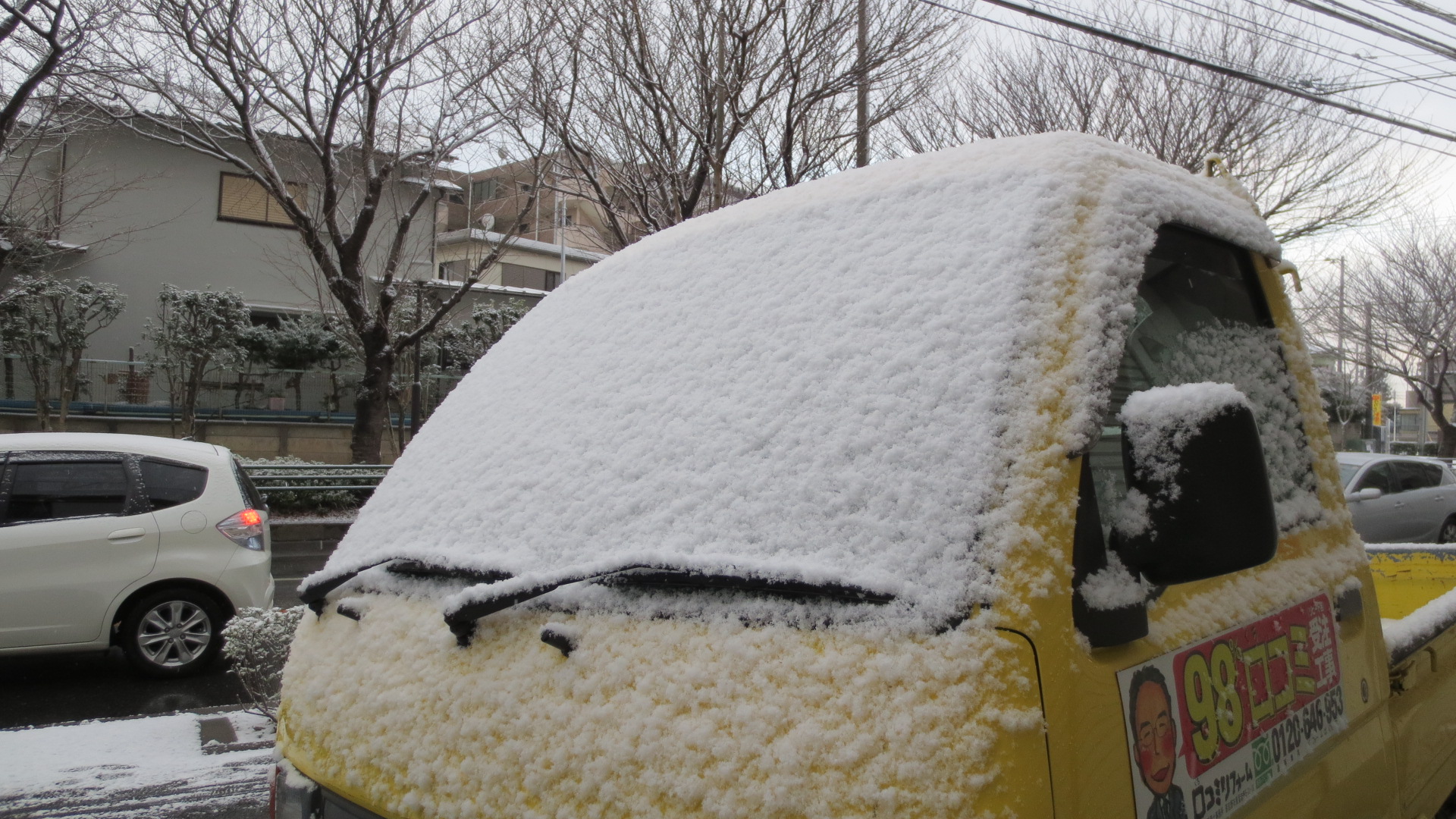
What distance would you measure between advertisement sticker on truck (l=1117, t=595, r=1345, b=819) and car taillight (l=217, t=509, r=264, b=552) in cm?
666

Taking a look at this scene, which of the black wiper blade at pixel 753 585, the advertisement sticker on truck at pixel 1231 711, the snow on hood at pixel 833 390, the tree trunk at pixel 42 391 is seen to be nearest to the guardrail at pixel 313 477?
the tree trunk at pixel 42 391

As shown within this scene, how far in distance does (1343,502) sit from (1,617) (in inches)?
273

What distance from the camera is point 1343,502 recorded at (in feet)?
7.18

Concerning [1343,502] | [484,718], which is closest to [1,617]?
[484,718]

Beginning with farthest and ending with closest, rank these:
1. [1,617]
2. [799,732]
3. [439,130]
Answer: [439,130] → [1,617] → [799,732]

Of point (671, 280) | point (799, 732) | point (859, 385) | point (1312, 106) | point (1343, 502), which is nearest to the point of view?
point (799, 732)

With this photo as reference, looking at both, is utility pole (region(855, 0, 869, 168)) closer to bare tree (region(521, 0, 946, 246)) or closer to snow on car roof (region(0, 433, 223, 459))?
bare tree (region(521, 0, 946, 246))

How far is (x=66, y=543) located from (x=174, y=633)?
34.8 inches

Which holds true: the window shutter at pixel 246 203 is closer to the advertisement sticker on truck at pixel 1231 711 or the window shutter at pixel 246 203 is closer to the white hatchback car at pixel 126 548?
the white hatchback car at pixel 126 548

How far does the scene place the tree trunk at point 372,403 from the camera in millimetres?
14797

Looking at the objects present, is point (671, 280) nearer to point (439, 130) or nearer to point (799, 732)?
point (799, 732)

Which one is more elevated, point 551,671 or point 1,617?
point 551,671

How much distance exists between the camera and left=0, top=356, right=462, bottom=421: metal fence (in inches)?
719


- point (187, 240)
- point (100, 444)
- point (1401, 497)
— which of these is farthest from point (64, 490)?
point (187, 240)
